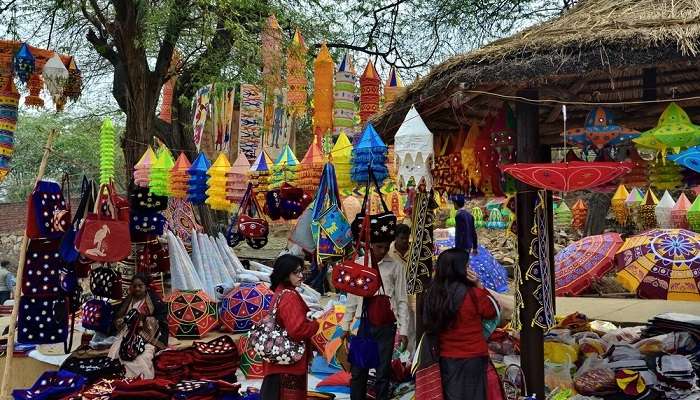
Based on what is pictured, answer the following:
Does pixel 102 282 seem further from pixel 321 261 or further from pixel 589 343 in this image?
pixel 589 343

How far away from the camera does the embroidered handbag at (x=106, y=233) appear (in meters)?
6.17

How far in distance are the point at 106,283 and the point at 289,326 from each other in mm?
3253

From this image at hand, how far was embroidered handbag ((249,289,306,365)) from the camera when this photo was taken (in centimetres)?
475

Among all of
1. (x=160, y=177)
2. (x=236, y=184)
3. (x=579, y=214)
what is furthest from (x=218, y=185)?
(x=579, y=214)

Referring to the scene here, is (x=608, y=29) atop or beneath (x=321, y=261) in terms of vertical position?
atop

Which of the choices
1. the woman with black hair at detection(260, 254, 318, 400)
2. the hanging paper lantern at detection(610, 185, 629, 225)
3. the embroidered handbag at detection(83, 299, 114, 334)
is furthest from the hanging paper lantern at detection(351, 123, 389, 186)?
the hanging paper lantern at detection(610, 185, 629, 225)

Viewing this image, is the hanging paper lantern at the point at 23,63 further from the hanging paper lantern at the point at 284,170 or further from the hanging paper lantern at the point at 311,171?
the hanging paper lantern at the point at 311,171

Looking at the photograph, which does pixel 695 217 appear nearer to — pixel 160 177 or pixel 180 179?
pixel 180 179

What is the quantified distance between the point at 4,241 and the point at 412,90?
18886mm

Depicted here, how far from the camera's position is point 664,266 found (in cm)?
964

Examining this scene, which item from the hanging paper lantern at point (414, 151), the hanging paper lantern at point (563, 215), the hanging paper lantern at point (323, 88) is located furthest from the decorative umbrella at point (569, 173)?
the hanging paper lantern at point (563, 215)

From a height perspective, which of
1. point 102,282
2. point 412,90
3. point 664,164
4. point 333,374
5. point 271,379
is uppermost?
point 412,90

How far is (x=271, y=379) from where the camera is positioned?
491 cm

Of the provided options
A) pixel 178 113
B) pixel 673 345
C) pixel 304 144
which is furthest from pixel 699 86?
pixel 304 144
